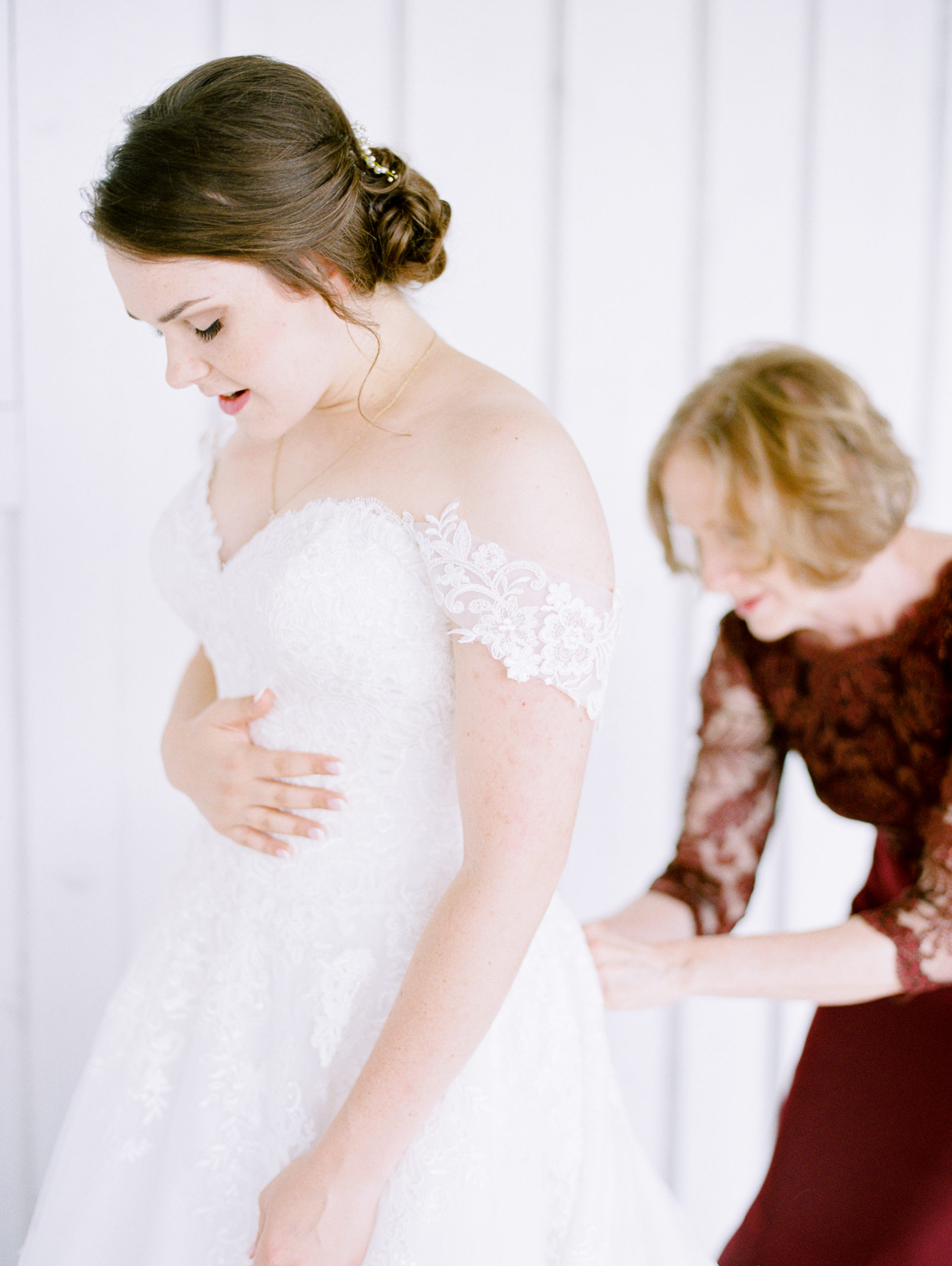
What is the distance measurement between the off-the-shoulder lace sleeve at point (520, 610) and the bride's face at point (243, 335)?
0.22 metres

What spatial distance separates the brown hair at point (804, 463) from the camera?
1.16 m

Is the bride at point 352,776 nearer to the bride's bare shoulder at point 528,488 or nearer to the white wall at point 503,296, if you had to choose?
the bride's bare shoulder at point 528,488

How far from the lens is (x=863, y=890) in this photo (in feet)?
→ 4.43

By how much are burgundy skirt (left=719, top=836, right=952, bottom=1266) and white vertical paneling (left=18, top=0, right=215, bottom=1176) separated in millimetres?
1043

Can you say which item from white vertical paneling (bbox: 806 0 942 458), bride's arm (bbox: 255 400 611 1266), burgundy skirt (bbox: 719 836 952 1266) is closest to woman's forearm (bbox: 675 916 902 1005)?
A: burgundy skirt (bbox: 719 836 952 1266)

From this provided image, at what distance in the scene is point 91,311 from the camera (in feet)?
4.92

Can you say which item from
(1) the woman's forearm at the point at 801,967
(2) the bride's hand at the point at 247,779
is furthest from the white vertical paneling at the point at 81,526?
(1) the woman's forearm at the point at 801,967

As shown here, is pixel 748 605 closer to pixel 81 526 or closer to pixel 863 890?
pixel 863 890

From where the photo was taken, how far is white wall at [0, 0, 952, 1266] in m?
1.48

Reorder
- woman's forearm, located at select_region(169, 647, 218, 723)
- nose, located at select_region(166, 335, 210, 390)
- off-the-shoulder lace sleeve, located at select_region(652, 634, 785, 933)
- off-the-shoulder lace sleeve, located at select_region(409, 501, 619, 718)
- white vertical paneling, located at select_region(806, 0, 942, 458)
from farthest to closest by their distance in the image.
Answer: white vertical paneling, located at select_region(806, 0, 942, 458), off-the-shoulder lace sleeve, located at select_region(652, 634, 785, 933), woman's forearm, located at select_region(169, 647, 218, 723), nose, located at select_region(166, 335, 210, 390), off-the-shoulder lace sleeve, located at select_region(409, 501, 619, 718)

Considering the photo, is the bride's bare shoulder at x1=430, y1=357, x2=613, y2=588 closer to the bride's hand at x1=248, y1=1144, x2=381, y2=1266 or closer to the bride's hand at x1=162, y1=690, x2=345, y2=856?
the bride's hand at x1=162, y1=690, x2=345, y2=856

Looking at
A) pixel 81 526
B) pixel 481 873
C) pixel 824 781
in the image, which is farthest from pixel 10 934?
pixel 824 781

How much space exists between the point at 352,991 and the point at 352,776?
0.63 feet

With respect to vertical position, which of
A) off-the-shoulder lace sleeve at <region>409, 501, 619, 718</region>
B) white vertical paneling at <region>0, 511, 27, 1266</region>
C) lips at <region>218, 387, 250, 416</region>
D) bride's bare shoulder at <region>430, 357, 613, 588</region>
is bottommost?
white vertical paneling at <region>0, 511, 27, 1266</region>
